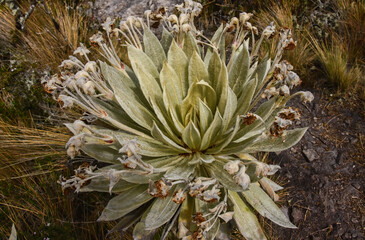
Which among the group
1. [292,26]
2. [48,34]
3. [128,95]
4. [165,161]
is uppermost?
[48,34]

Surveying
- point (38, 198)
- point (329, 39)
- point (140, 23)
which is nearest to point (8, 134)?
point (38, 198)

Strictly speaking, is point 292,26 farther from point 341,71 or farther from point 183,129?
point 183,129

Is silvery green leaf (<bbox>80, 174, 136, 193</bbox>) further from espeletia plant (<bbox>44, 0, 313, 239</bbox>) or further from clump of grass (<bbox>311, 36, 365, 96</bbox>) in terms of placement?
clump of grass (<bbox>311, 36, 365, 96</bbox>)

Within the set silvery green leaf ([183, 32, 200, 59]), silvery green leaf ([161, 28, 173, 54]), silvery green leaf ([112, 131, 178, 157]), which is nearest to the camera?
silvery green leaf ([112, 131, 178, 157])

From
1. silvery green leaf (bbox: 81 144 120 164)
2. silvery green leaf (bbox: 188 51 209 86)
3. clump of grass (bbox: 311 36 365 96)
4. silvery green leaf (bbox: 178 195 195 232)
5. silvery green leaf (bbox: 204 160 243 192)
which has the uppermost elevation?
silvery green leaf (bbox: 188 51 209 86)

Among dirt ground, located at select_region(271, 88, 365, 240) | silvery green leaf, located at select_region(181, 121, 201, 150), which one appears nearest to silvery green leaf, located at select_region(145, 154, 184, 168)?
silvery green leaf, located at select_region(181, 121, 201, 150)

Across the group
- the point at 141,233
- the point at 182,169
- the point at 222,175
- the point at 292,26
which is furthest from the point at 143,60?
the point at 292,26
